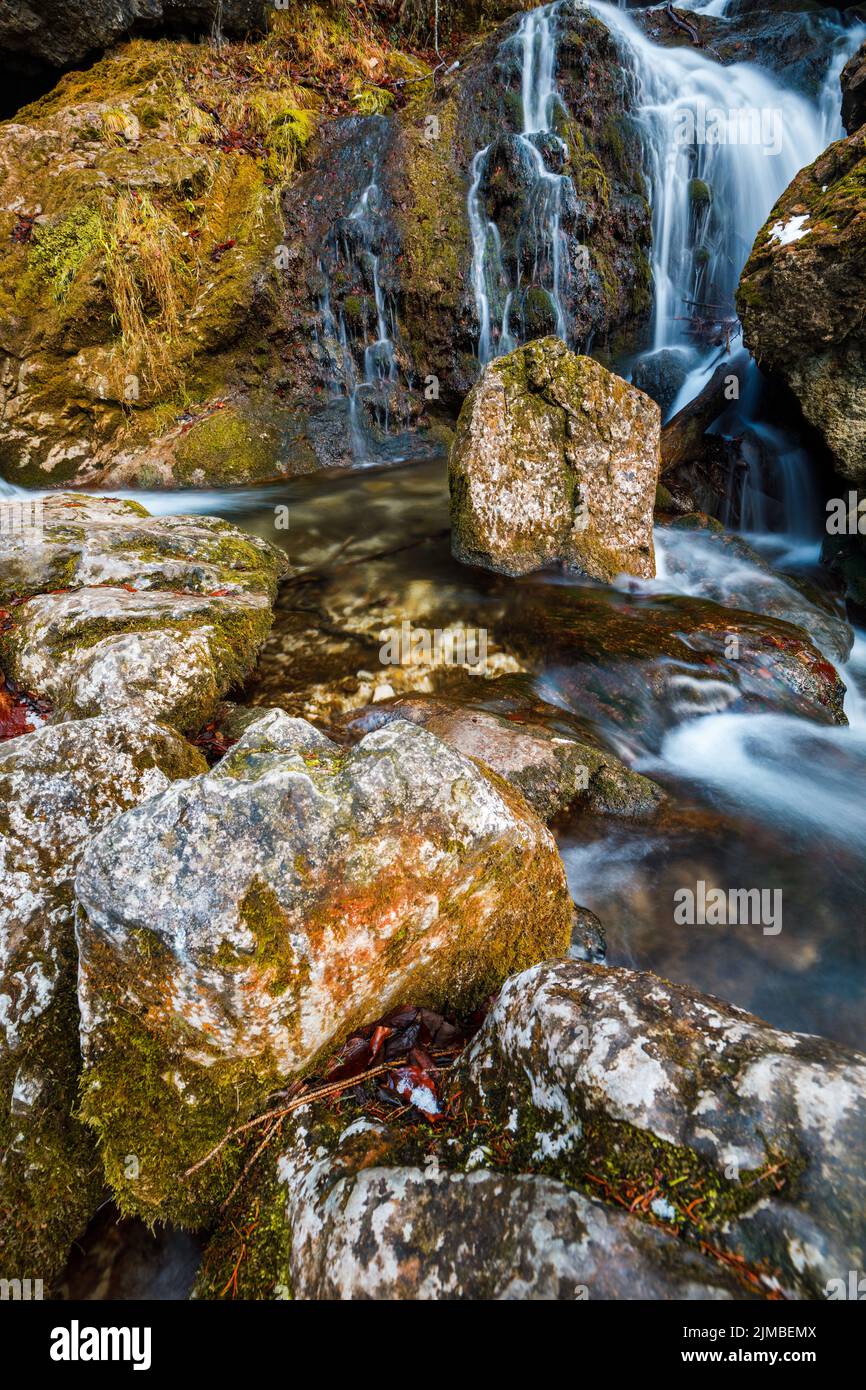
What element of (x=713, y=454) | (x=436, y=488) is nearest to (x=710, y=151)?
(x=713, y=454)

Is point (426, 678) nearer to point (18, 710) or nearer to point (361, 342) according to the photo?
point (18, 710)

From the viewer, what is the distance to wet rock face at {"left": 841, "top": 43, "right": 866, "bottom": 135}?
6.66 meters

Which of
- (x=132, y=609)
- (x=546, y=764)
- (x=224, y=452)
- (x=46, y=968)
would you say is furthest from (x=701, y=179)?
(x=46, y=968)

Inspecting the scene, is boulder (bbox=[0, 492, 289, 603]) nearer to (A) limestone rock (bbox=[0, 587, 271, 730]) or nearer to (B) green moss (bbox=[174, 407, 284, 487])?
(A) limestone rock (bbox=[0, 587, 271, 730])

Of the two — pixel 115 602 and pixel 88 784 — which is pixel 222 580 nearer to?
Result: pixel 115 602

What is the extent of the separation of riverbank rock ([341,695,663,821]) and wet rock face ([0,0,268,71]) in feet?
44.0

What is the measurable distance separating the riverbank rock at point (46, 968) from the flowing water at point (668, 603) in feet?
7.38

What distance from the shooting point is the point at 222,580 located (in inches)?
219

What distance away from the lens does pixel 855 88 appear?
6758 mm

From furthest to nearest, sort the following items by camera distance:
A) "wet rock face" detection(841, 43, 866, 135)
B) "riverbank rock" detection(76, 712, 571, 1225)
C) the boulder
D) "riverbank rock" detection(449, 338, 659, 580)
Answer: "wet rock face" detection(841, 43, 866, 135) → "riverbank rock" detection(449, 338, 659, 580) → the boulder → "riverbank rock" detection(76, 712, 571, 1225)

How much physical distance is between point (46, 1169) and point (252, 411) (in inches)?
412

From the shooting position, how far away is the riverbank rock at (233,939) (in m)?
1.84

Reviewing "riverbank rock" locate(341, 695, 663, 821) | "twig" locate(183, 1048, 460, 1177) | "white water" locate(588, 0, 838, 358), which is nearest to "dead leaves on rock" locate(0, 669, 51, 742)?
"riverbank rock" locate(341, 695, 663, 821)

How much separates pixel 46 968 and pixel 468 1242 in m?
1.61
